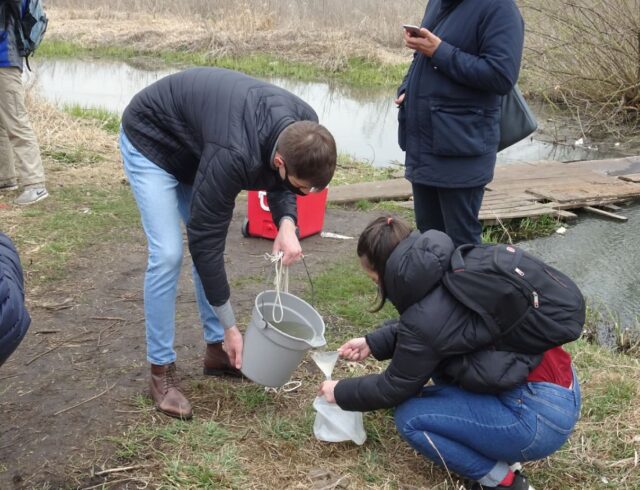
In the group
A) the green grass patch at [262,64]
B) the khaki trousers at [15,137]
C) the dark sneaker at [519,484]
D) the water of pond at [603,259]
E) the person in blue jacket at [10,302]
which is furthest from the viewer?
the green grass patch at [262,64]

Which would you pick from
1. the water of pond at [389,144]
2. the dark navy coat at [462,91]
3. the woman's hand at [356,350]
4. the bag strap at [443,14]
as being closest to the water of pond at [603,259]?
the water of pond at [389,144]

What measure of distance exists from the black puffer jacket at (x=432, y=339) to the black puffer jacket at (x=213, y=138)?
0.59 meters

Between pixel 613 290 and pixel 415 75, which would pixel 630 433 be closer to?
pixel 415 75

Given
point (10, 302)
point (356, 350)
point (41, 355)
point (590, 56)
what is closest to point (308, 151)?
point (356, 350)

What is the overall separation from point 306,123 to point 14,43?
3.63m

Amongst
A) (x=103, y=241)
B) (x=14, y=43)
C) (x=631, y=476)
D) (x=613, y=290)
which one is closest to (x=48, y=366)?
(x=103, y=241)

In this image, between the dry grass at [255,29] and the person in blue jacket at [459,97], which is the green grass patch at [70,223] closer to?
the person in blue jacket at [459,97]

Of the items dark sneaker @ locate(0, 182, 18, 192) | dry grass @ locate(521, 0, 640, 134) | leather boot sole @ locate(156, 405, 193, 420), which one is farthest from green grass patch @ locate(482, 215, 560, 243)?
dark sneaker @ locate(0, 182, 18, 192)

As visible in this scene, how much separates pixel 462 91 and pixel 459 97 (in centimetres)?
3

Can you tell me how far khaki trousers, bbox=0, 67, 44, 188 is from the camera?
5.10m

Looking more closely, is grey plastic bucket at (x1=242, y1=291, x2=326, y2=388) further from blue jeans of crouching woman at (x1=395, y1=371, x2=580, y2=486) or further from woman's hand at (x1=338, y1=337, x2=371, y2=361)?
blue jeans of crouching woman at (x1=395, y1=371, x2=580, y2=486)

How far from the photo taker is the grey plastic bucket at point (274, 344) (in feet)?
8.36

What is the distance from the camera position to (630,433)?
279cm

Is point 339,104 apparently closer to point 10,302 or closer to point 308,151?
point 308,151
